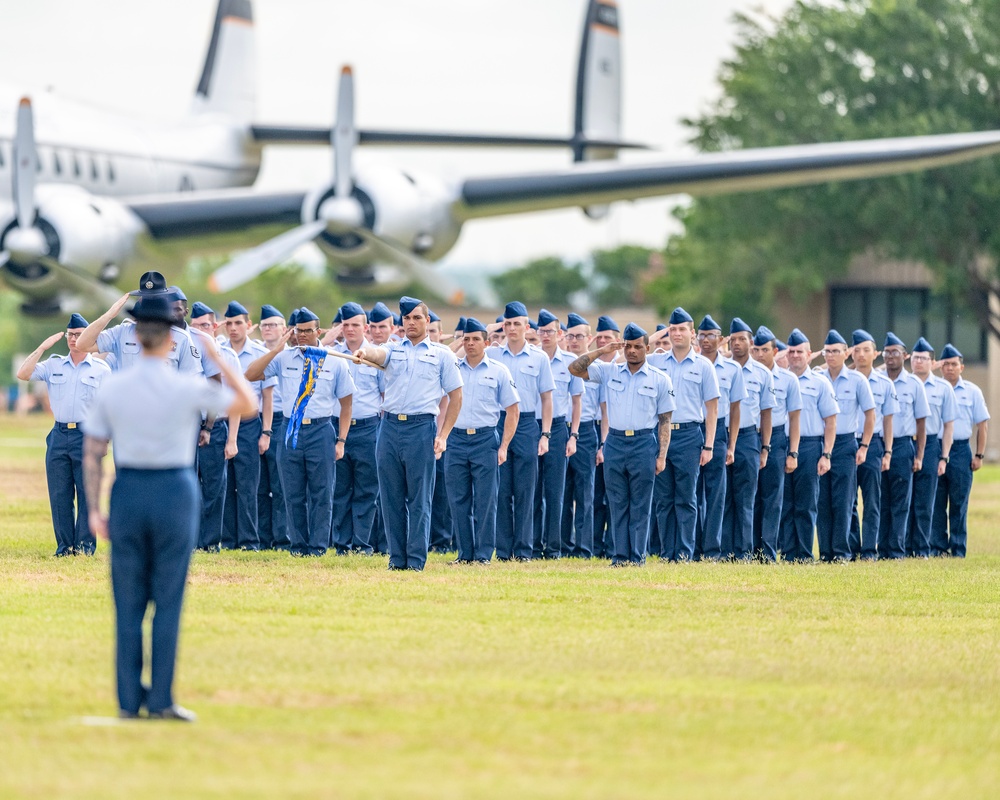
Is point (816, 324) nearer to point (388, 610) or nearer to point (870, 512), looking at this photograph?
point (870, 512)

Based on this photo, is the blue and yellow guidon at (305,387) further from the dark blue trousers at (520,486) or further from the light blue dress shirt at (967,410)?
the light blue dress shirt at (967,410)

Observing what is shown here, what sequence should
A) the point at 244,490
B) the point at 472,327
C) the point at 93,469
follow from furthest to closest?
the point at 244,490 → the point at 472,327 → the point at 93,469

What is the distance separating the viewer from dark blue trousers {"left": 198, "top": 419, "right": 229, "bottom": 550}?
48.8ft

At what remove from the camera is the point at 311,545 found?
47.8 ft

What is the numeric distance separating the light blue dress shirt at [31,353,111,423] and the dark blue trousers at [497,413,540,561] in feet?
10.5

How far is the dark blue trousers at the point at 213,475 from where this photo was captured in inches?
586

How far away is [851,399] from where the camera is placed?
51.9 feet

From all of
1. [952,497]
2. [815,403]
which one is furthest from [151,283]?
[952,497]

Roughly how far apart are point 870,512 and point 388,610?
21.4ft

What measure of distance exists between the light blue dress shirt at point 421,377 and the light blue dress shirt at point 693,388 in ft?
6.66

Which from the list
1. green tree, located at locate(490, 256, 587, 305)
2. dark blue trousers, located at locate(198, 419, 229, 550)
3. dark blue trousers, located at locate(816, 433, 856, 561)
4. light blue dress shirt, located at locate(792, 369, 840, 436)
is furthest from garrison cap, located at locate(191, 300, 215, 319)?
green tree, located at locate(490, 256, 587, 305)

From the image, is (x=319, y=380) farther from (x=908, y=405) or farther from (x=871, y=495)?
(x=908, y=405)

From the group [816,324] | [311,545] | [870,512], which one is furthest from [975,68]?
[311,545]

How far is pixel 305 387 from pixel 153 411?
6.51m
